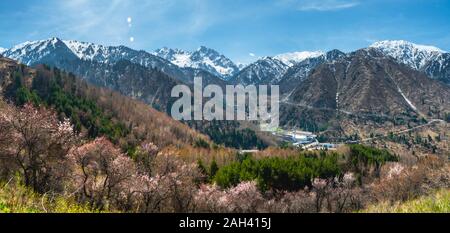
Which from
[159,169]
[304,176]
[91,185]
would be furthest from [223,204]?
[304,176]

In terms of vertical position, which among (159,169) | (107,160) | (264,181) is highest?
(107,160)

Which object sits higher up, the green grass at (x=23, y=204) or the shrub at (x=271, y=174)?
the green grass at (x=23, y=204)

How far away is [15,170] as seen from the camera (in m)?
39.1

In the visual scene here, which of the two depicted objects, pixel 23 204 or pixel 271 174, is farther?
pixel 271 174

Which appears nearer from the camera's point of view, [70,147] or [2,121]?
[2,121]

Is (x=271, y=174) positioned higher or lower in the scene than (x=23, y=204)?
lower

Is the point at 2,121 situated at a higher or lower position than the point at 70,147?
higher

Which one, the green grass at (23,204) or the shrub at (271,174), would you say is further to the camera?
the shrub at (271,174)

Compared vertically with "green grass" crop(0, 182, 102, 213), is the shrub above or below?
below

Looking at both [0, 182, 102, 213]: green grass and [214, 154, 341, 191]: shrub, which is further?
[214, 154, 341, 191]: shrub

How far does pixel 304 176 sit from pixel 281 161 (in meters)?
10.0
